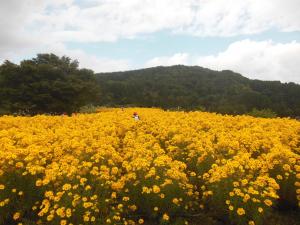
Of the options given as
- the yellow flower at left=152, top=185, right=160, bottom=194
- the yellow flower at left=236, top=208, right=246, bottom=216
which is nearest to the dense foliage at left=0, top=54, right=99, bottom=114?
the yellow flower at left=152, top=185, right=160, bottom=194

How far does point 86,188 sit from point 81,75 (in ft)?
112

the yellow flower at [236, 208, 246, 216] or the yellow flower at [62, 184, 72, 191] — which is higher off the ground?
the yellow flower at [62, 184, 72, 191]

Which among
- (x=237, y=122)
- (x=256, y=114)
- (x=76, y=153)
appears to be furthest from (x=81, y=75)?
(x=76, y=153)

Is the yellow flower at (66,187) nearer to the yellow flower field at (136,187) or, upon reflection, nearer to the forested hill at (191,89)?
the yellow flower field at (136,187)

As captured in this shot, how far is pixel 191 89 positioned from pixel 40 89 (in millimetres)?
50366

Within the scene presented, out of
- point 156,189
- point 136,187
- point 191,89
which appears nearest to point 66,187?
point 136,187

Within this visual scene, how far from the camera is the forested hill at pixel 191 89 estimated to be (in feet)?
185

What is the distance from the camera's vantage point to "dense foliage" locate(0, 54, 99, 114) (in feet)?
108

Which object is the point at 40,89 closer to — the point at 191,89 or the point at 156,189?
the point at 156,189

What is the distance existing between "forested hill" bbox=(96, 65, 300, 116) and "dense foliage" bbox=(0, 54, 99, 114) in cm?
1837

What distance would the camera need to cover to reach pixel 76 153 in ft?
28.1

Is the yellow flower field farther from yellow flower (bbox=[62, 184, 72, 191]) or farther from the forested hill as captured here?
the forested hill

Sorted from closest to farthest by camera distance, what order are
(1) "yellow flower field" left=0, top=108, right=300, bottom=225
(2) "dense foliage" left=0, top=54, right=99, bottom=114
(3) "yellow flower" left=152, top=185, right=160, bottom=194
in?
(1) "yellow flower field" left=0, top=108, right=300, bottom=225, (3) "yellow flower" left=152, top=185, right=160, bottom=194, (2) "dense foliage" left=0, top=54, right=99, bottom=114

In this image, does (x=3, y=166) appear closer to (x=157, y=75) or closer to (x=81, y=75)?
(x=81, y=75)
